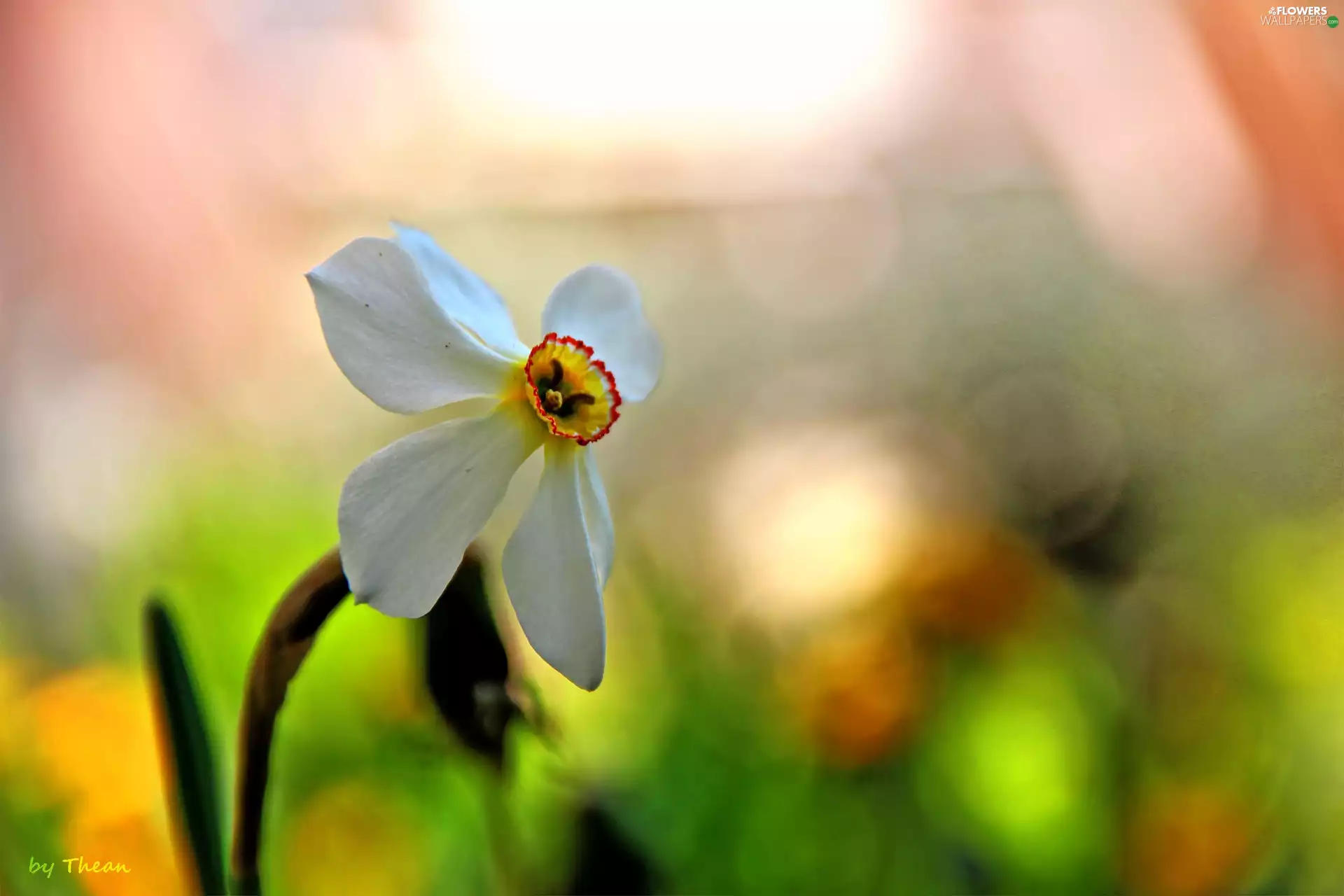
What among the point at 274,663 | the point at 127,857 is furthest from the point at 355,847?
the point at 274,663

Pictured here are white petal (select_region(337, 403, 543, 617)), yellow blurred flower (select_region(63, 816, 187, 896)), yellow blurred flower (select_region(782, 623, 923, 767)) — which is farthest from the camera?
yellow blurred flower (select_region(782, 623, 923, 767))

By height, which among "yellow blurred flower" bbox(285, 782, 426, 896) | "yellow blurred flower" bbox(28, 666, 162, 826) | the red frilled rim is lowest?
"yellow blurred flower" bbox(285, 782, 426, 896)

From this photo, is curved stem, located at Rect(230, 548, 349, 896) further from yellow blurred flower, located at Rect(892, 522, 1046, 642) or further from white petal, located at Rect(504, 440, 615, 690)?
yellow blurred flower, located at Rect(892, 522, 1046, 642)

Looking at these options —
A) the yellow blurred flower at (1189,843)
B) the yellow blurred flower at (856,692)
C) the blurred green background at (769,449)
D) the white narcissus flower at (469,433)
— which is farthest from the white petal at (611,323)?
the yellow blurred flower at (1189,843)

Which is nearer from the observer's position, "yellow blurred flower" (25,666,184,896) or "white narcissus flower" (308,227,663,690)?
"white narcissus flower" (308,227,663,690)

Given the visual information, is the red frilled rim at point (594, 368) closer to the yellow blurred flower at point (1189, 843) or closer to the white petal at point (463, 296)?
the white petal at point (463, 296)

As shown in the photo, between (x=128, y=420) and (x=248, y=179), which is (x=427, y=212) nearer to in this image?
(x=248, y=179)

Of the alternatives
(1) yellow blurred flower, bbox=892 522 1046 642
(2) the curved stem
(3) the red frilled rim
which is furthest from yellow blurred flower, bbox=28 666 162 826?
(1) yellow blurred flower, bbox=892 522 1046 642
